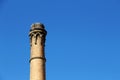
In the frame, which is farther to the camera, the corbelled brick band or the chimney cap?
the chimney cap

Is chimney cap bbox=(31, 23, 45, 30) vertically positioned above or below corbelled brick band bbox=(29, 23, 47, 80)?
above

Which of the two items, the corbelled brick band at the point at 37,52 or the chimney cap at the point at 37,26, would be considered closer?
the corbelled brick band at the point at 37,52

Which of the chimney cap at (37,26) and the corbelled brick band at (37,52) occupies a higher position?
the chimney cap at (37,26)

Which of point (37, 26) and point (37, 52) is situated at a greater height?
point (37, 26)

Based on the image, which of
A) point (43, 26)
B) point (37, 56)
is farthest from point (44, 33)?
point (37, 56)

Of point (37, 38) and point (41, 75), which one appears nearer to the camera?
point (41, 75)

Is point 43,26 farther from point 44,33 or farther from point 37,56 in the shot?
point 37,56

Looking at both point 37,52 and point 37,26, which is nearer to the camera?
point 37,52

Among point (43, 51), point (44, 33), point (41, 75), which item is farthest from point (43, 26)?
point (41, 75)

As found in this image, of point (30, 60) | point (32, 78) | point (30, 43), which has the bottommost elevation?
point (32, 78)

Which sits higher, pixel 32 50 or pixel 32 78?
pixel 32 50

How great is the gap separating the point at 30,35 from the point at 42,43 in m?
1.20

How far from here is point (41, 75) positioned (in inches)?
859

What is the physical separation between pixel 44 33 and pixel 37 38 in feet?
2.80
